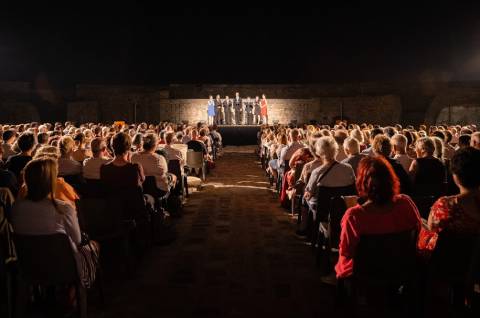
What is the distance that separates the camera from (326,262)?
457 cm

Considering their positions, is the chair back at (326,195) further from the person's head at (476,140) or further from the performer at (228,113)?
the performer at (228,113)

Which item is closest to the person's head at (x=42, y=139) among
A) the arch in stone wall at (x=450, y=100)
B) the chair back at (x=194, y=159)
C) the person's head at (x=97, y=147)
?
the person's head at (x=97, y=147)

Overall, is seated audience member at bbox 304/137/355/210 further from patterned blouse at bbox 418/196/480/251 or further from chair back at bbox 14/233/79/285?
chair back at bbox 14/233/79/285

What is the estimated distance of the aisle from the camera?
152 inches

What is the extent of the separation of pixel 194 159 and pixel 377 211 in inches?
310

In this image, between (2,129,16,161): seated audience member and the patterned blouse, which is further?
(2,129,16,161): seated audience member

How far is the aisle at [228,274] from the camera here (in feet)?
12.7

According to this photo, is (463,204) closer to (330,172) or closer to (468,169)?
(468,169)

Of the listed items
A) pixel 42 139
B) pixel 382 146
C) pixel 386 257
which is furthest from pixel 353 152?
pixel 42 139

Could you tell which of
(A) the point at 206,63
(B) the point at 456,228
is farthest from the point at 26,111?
(B) the point at 456,228

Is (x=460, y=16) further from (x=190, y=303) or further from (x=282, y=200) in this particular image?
(x=190, y=303)

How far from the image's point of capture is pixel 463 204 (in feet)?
10.1

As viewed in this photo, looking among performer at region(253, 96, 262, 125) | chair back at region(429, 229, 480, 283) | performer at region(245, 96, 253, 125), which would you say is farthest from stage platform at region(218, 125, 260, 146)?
chair back at region(429, 229, 480, 283)

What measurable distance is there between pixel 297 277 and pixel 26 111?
2468cm
